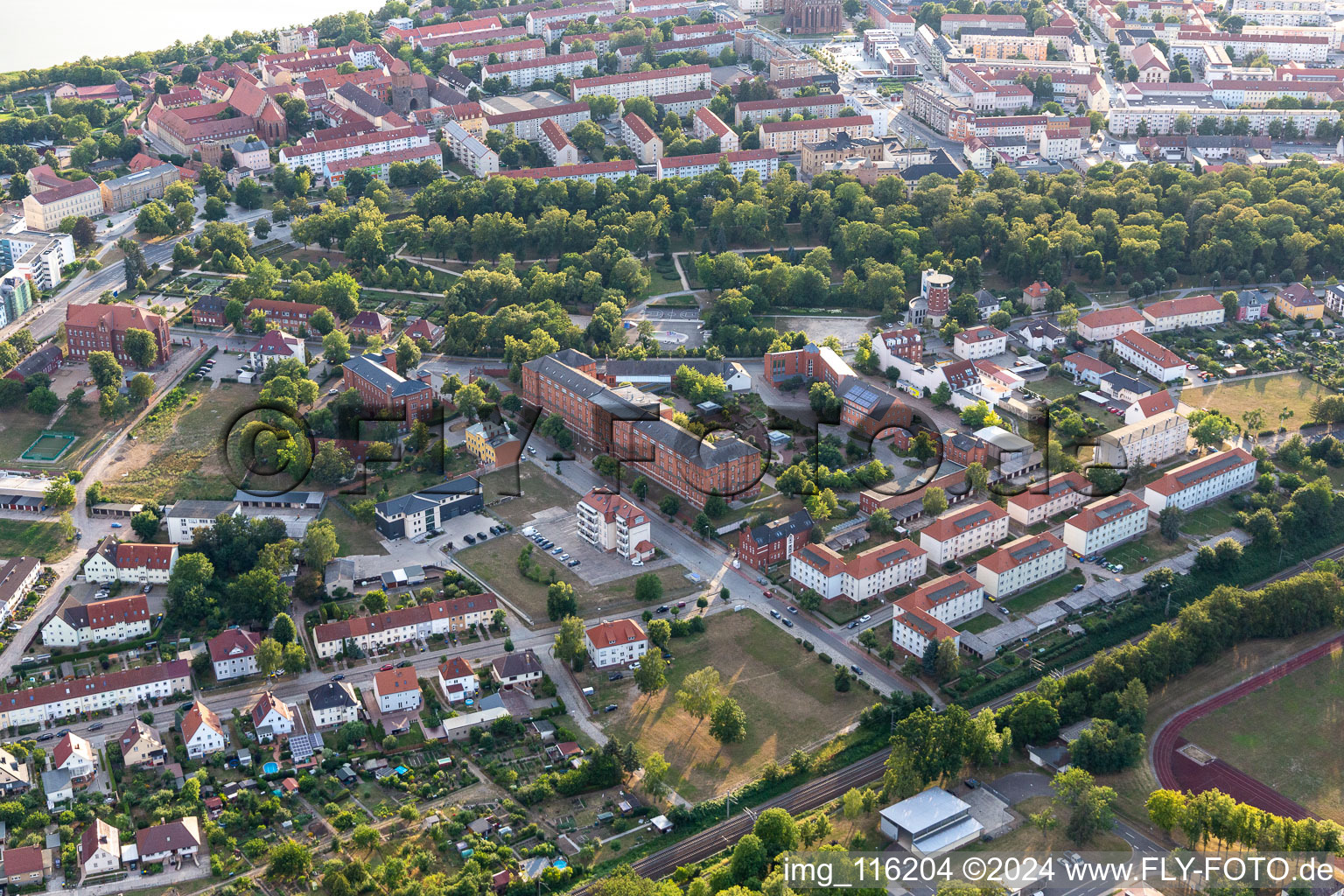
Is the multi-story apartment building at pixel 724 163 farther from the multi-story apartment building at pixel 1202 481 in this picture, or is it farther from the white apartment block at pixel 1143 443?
the multi-story apartment building at pixel 1202 481

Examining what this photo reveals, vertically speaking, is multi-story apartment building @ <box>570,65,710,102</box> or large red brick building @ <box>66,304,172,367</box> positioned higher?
multi-story apartment building @ <box>570,65,710,102</box>

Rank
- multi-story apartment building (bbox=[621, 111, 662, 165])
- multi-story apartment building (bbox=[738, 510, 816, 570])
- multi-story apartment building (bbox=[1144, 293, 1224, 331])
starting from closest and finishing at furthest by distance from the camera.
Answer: multi-story apartment building (bbox=[738, 510, 816, 570])
multi-story apartment building (bbox=[1144, 293, 1224, 331])
multi-story apartment building (bbox=[621, 111, 662, 165])

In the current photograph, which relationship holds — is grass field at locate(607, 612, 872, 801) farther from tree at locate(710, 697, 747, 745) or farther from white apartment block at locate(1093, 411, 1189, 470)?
white apartment block at locate(1093, 411, 1189, 470)

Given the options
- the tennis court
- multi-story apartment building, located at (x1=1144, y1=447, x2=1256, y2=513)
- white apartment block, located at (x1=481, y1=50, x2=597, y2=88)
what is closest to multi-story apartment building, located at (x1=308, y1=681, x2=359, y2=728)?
the tennis court

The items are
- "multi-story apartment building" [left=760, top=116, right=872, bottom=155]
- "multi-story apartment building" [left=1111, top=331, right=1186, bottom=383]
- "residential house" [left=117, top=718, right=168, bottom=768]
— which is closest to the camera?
"residential house" [left=117, top=718, right=168, bottom=768]

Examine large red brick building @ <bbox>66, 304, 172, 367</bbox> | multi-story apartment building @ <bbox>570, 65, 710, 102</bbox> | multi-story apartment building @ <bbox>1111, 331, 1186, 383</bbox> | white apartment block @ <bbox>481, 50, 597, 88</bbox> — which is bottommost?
multi-story apartment building @ <bbox>1111, 331, 1186, 383</bbox>

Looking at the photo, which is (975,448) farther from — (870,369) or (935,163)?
(935,163)

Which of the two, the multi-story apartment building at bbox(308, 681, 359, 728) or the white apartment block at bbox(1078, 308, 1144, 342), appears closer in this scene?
the multi-story apartment building at bbox(308, 681, 359, 728)

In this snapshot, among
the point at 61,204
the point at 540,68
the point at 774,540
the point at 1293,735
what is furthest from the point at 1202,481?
the point at 540,68
